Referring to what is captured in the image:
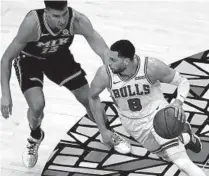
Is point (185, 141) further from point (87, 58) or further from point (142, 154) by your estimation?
point (87, 58)

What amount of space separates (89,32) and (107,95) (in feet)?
5.58

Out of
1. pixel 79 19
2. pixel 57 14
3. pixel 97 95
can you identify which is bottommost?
pixel 97 95

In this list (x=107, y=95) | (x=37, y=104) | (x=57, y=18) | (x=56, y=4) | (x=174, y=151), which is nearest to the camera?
(x=56, y=4)

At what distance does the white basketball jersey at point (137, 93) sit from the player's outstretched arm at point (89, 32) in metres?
0.19

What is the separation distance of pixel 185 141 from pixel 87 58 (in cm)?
249

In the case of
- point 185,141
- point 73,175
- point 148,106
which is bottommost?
point 73,175

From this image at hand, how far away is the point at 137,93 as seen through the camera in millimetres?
4891

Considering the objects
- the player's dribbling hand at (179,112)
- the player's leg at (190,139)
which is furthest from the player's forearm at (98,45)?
the player's leg at (190,139)

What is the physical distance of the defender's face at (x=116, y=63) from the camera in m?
4.70

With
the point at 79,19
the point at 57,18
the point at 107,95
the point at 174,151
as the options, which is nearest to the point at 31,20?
the point at 57,18

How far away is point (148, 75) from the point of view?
191 inches

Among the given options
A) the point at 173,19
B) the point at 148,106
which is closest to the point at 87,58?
the point at 173,19

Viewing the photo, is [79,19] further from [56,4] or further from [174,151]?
[174,151]

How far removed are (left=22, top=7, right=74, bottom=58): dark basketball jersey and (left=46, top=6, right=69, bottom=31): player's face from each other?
0.05 metres
